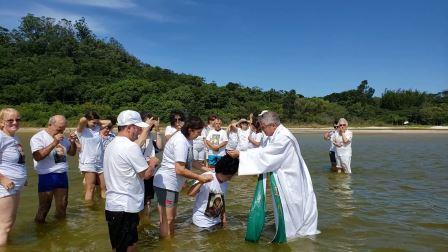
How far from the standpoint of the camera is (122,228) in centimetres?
480

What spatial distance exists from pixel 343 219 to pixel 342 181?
4.63 meters

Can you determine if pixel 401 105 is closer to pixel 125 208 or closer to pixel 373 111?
pixel 373 111

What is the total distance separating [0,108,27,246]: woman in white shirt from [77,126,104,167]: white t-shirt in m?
2.77

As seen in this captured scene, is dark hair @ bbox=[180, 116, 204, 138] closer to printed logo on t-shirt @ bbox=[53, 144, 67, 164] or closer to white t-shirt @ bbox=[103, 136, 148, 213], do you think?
white t-shirt @ bbox=[103, 136, 148, 213]

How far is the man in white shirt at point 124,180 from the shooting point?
4.72 meters

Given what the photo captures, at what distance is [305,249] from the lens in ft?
19.9

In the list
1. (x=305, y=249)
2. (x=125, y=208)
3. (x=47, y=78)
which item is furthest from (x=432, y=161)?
(x=47, y=78)

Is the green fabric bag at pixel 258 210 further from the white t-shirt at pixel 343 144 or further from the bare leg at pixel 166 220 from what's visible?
the white t-shirt at pixel 343 144

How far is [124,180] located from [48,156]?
112 inches

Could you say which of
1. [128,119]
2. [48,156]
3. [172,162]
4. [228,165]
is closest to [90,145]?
[48,156]

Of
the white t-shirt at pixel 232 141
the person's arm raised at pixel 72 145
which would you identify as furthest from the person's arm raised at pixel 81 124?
the white t-shirt at pixel 232 141

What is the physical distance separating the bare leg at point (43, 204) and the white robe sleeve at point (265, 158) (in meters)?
3.48

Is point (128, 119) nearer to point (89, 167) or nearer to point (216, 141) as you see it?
point (89, 167)

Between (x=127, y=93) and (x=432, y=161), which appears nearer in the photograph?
(x=432, y=161)
